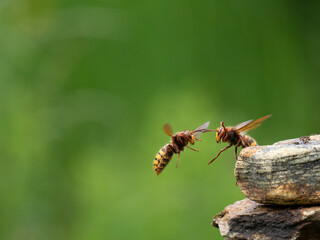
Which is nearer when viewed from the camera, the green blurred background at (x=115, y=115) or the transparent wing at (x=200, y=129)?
the transparent wing at (x=200, y=129)

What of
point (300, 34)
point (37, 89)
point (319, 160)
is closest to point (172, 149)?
point (319, 160)

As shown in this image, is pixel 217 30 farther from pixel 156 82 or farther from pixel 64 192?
pixel 64 192

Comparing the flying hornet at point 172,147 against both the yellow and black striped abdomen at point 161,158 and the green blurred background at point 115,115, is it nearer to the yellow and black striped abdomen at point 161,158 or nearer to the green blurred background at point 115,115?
the yellow and black striped abdomen at point 161,158

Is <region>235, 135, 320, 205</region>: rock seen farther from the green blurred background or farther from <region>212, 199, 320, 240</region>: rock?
the green blurred background

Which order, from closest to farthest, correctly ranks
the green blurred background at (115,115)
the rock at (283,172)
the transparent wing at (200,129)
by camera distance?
the rock at (283,172) → the transparent wing at (200,129) → the green blurred background at (115,115)

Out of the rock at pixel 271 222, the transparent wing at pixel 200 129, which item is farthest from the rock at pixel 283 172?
the transparent wing at pixel 200 129
